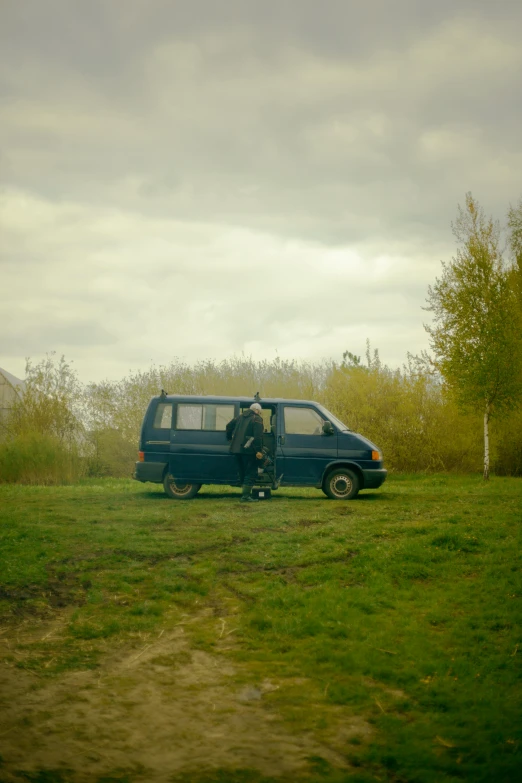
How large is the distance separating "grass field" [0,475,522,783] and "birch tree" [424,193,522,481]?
1403cm

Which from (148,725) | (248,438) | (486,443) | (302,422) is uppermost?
(302,422)

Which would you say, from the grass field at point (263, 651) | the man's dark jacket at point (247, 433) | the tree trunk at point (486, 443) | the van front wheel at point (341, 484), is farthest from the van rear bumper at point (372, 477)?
the tree trunk at point (486, 443)

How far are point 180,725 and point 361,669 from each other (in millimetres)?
1602

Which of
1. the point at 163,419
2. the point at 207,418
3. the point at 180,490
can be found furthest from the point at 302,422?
the point at 180,490

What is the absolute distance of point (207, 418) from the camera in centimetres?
1578

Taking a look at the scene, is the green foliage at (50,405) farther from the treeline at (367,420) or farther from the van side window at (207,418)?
the van side window at (207,418)

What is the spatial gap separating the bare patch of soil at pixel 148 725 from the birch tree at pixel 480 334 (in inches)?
827

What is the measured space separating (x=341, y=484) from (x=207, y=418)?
2.87 meters

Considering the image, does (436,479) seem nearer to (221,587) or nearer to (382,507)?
(382,507)

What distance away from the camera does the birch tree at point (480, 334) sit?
2555cm

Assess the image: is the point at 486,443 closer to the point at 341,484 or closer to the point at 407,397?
the point at 407,397

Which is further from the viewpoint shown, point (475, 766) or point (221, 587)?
point (221, 587)

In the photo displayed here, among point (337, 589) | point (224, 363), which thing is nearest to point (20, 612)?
point (337, 589)

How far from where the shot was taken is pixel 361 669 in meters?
5.90
